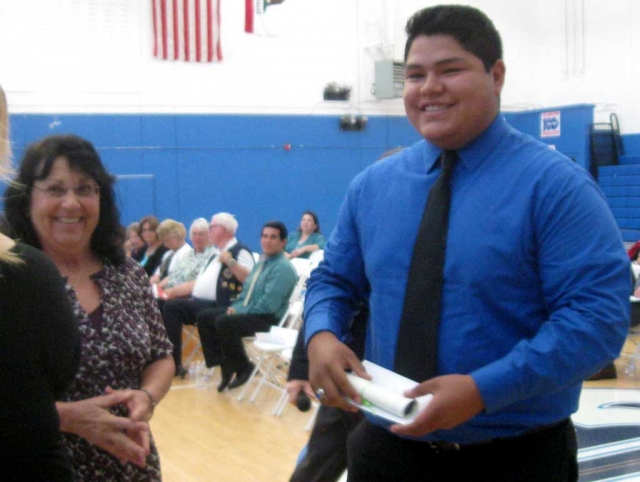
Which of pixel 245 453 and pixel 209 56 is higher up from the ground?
pixel 209 56

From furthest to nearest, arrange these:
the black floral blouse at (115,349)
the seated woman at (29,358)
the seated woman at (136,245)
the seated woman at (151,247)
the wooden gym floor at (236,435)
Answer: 1. the seated woman at (136,245)
2. the seated woman at (151,247)
3. the wooden gym floor at (236,435)
4. the black floral blouse at (115,349)
5. the seated woman at (29,358)

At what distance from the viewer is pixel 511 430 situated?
152 centimetres

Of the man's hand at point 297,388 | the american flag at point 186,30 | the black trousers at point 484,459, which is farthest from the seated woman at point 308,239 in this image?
the black trousers at point 484,459

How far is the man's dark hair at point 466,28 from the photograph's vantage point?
1585mm

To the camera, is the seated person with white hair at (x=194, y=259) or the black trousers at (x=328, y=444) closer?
the black trousers at (x=328, y=444)

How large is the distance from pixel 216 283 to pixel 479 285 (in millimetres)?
6095

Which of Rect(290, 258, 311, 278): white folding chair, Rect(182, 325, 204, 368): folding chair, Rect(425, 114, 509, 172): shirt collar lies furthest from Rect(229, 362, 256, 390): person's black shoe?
Rect(425, 114, 509, 172): shirt collar

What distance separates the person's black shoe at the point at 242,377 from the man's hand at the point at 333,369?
17.7ft

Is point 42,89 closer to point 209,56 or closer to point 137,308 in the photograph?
point 209,56

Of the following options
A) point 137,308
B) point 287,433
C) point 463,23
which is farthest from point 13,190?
point 287,433

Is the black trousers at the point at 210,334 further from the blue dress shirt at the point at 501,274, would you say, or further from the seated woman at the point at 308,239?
the blue dress shirt at the point at 501,274

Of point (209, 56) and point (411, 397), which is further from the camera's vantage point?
point (209, 56)

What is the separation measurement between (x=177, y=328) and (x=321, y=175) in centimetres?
673

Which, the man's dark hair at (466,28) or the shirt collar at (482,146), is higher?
the man's dark hair at (466,28)
